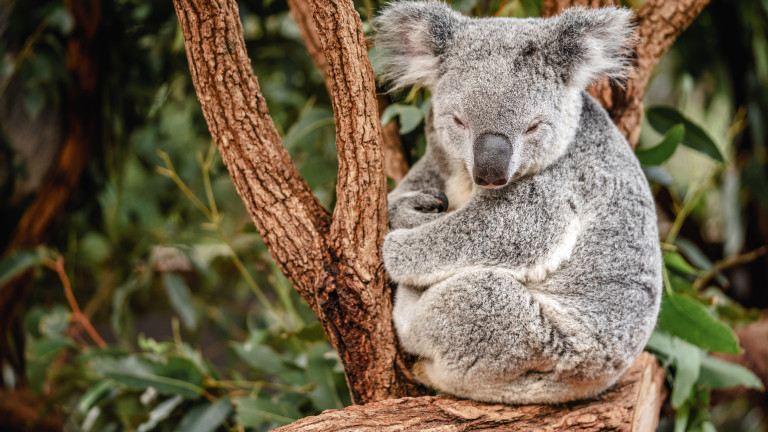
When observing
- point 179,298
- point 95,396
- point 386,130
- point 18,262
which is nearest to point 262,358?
point 179,298

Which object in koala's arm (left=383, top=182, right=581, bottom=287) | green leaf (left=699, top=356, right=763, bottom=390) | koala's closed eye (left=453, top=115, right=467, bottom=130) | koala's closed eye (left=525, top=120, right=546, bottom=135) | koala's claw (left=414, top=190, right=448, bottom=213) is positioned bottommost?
green leaf (left=699, top=356, right=763, bottom=390)

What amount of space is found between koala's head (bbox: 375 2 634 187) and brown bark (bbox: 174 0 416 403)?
27 cm

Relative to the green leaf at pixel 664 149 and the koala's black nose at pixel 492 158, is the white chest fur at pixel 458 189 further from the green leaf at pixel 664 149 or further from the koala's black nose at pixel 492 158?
the green leaf at pixel 664 149

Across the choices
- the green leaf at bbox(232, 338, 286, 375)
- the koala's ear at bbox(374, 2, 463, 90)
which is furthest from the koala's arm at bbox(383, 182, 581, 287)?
the green leaf at bbox(232, 338, 286, 375)

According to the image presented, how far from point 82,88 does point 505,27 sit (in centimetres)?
281

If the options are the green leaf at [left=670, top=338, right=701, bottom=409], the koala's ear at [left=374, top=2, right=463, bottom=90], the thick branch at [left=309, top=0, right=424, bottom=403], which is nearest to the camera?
the thick branch at [left=309, top=0, right=424, bottom=403]

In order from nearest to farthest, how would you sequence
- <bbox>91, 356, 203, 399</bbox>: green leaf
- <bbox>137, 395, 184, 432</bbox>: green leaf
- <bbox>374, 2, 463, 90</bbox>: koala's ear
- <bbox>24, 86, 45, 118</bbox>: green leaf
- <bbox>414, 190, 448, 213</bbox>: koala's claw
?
<bbox>374, 2, 463, 90</bbox>: koala's ear, <bbox>414, 190, 448, 213</bbox>: koala's claw, <bbox>91, 356, 203, 399</bbox>: green leaf, <bbox>137, 395, 184, 432</bbox>: green leaf, <bbox>24, 86, 45, 118</bbox>: green leaf

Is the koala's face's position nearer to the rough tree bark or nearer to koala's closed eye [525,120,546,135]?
koala's closed eye [525,120,546,135]

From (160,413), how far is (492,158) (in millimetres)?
1892

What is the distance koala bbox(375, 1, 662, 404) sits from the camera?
1717mm

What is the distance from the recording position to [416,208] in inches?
78.4

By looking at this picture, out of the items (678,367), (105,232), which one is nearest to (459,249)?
(678,367)

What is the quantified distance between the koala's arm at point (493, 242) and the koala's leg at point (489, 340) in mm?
46

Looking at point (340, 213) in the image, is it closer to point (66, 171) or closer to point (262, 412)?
point (262, 412)
